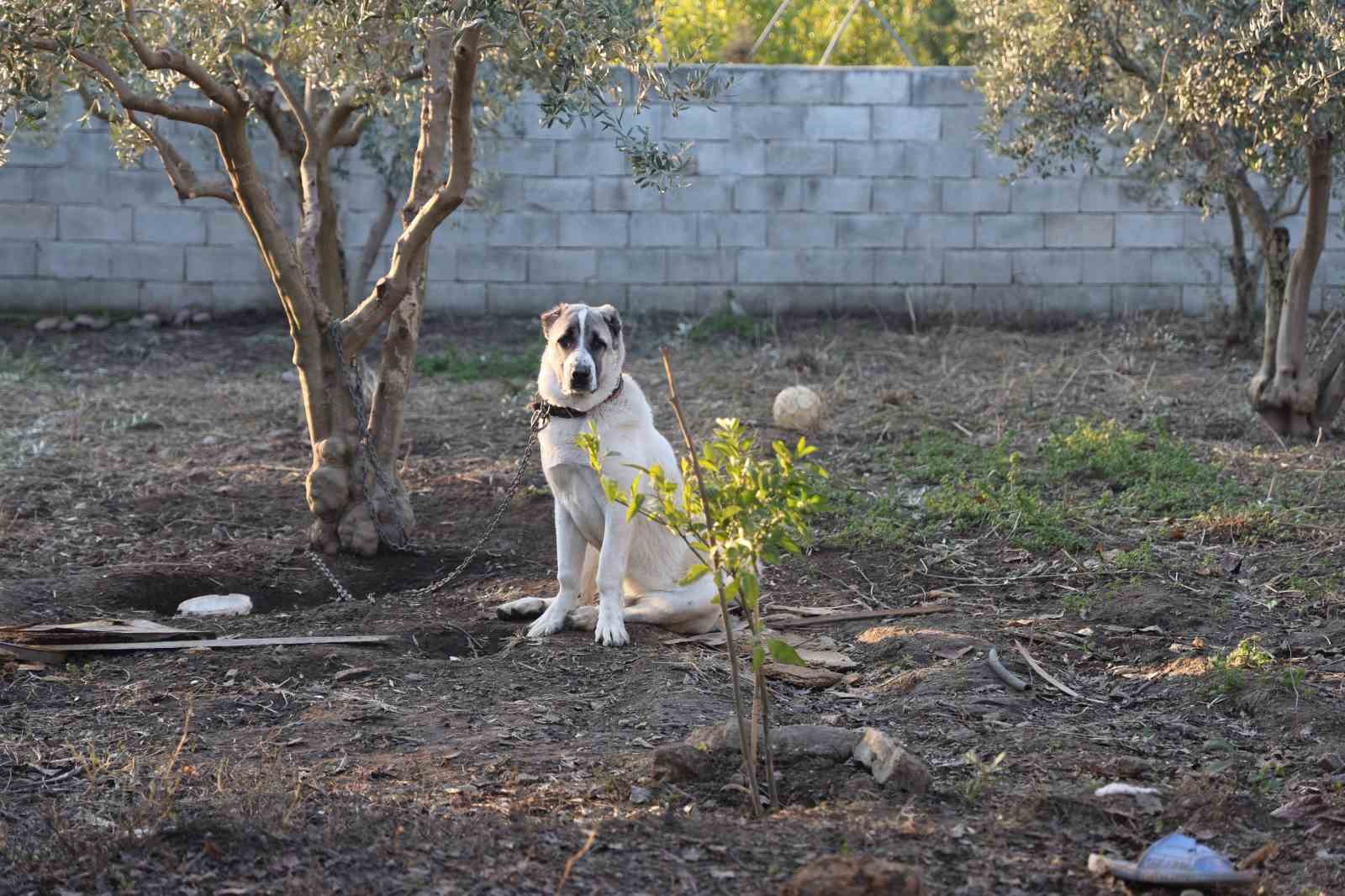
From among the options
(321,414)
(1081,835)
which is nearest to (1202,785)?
(1081,835)

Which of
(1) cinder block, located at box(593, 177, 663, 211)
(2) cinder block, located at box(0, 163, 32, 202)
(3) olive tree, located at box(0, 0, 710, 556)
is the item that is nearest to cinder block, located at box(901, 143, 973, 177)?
(1) cinder block, located at box(593, 177, 663, 211)

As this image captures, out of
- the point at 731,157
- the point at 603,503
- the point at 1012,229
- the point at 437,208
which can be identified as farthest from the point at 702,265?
the point at 603,503

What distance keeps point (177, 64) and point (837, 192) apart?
7.58 meters

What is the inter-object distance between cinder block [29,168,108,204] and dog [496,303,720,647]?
8.00 meters

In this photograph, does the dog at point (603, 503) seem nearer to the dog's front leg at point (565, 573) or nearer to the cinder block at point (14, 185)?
the dog's front leg at point (565, 573)

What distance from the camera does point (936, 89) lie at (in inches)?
464

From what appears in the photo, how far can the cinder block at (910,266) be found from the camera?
11992 mm

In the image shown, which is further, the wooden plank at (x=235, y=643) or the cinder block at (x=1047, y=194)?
the cinder block at (x=1047, y=194)

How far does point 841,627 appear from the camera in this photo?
17.5 ft

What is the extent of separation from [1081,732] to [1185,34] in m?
4.19

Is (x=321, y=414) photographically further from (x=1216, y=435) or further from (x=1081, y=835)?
(x=1216, y=435)

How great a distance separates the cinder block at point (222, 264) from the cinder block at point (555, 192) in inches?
93.3

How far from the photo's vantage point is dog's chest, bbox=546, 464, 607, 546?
5113 mm

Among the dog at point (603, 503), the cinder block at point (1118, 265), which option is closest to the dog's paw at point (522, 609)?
the dog at point (603, 503)
